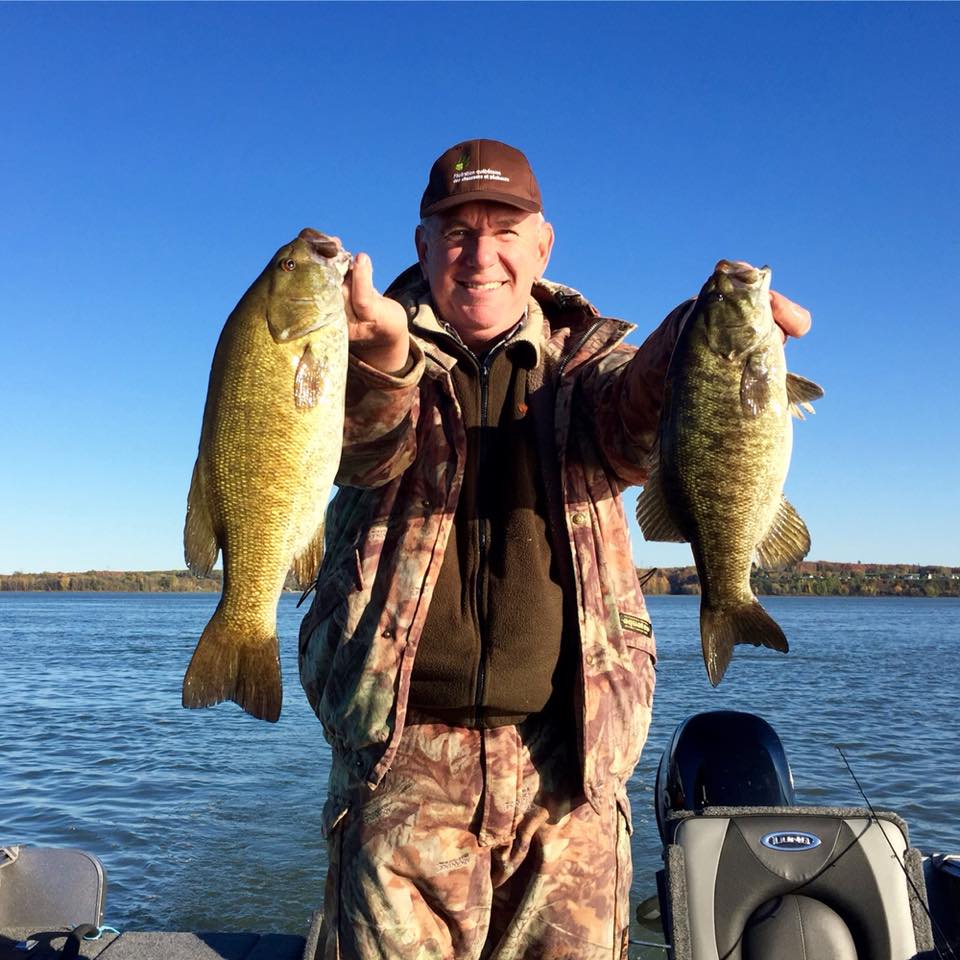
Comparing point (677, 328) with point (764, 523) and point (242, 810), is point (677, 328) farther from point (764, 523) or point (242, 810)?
point (242, 810)

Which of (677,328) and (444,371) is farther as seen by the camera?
(444,371)

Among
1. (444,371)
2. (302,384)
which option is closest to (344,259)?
(302,384)

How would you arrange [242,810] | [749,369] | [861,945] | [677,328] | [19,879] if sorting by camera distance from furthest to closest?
[242,810]
[19,879]
[861,945]
[677,328]
[749,369]

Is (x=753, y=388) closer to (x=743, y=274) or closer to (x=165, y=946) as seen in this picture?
(x=743, y=274)

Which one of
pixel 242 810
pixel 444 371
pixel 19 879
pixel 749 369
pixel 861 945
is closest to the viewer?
pixel 749 369

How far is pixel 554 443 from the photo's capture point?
3.43m

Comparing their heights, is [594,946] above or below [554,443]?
below

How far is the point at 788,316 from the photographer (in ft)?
9.82

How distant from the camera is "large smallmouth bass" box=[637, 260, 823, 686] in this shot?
2.92 m

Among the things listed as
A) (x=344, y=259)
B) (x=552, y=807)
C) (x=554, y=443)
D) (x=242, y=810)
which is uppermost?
(x=344, y=259)

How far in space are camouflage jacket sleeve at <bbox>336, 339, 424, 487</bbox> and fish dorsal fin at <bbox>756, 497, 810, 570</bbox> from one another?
1.32 meters

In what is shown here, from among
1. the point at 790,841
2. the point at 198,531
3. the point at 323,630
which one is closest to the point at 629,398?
the point at 323,630

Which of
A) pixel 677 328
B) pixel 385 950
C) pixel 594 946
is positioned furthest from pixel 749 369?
pixel 385 950

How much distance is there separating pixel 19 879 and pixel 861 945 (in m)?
4.10
